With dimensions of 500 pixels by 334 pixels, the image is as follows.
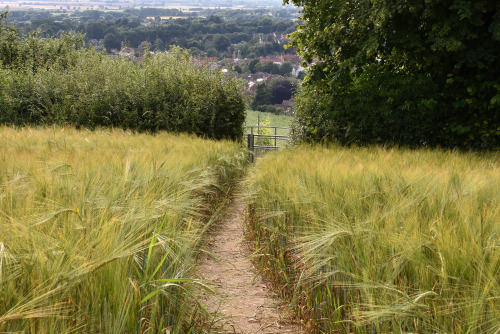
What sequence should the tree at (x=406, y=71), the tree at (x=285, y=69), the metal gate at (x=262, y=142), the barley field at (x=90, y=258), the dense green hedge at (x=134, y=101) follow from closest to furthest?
the barley field at (x=90, y=258) < the tree at (x=406, y=71) < the dense green hedge at (x=134, y=101) < the metal gate at (x=262, y=142) < the tree at (x=285, y=69)

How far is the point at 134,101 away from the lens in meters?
11.7

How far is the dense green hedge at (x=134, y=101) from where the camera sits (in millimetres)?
11625

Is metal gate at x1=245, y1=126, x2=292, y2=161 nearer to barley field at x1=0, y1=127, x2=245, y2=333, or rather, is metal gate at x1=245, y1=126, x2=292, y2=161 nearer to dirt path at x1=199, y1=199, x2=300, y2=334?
dirt path at x1=199, y1=199, x2=300, y2=334

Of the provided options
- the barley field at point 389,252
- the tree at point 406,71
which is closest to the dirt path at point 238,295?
the barley field at point 389,252

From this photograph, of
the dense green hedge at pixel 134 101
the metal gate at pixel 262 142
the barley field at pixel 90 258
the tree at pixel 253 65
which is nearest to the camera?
the barley field at pixel 90 258

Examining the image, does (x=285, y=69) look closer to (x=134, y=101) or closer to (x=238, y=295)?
(x=134, y=101)

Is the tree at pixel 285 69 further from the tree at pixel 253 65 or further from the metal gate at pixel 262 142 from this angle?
the metal gate at pixel 262 142

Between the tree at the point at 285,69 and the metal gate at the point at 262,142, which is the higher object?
the tree at the point at 285,69

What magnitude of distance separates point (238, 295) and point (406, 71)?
7.79m

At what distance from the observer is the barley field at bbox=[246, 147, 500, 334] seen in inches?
69.0

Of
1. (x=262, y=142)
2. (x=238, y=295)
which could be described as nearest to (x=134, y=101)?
(x=238, y=295)

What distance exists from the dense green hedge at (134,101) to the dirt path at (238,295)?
7229 millimetres

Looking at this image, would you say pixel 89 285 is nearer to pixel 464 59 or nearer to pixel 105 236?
pixel 105 236

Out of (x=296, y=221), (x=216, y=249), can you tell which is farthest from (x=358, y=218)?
(x=216, y=249)
